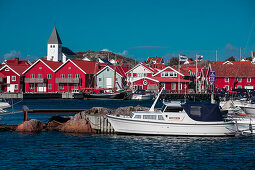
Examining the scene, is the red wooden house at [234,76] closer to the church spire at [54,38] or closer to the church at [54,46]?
the church at [54,46]

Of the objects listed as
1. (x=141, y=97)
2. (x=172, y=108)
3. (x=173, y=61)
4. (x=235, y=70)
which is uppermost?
(x=173, y=61)

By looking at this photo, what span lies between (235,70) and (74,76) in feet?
119

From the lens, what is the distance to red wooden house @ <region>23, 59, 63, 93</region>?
3967 inches

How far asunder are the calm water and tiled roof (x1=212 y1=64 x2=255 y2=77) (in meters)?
66.2

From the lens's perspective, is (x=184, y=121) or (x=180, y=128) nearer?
(x=184, y=121)

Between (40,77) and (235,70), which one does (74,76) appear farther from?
(235,70)

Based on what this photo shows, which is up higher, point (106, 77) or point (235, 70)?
point (235, 70)

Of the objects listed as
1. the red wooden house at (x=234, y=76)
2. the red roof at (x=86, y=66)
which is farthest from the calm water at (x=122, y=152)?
the red roof at (x=86, y=66)

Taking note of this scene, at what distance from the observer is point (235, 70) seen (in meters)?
96.2

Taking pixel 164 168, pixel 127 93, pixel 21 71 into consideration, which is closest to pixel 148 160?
pixel 164 168

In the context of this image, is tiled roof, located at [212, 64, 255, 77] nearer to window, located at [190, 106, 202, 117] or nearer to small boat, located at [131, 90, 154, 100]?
small boat, located at [131, 90, 154, 100]

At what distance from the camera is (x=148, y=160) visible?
23078 millimetres

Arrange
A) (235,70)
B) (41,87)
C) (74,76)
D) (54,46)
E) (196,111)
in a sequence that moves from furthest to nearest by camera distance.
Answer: (54,46), (41,87), (74,76), (235,70), (196,111)

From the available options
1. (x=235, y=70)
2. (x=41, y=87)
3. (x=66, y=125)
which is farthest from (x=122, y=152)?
(x=41, y=87)
